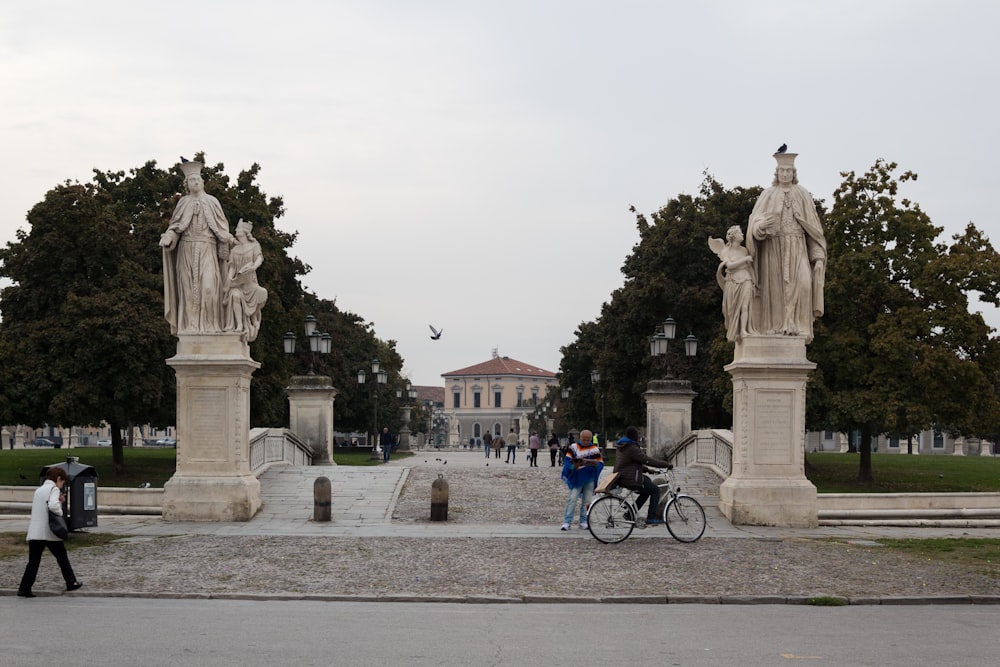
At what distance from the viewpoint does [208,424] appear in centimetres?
2012

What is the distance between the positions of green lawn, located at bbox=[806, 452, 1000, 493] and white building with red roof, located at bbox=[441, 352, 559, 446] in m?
131

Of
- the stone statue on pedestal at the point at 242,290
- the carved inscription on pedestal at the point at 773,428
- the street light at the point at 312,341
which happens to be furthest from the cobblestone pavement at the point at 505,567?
the street light at the point at 312,341

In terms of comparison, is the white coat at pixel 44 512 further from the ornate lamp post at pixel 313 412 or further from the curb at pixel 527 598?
the ornate lamp post at pixel 313 412

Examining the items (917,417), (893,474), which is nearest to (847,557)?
(917,417)

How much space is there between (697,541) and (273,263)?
24091mm

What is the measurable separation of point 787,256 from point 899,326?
41.7 feet

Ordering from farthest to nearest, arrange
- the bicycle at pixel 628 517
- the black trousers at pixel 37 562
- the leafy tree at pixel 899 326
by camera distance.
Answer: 1. the leafy tree at pixel 899 326
2. the bicycle at pixel 628 517
3. the black trousers at pixel 37 562

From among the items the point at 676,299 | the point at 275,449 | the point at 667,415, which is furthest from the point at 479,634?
the point at 676,299

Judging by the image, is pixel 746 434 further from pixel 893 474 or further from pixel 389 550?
pixel 893 474

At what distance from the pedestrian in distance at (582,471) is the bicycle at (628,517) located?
4.03 feet

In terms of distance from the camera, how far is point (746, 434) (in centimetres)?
1980

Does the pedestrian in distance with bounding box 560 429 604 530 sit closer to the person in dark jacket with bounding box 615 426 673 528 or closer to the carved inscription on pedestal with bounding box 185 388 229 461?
the person in dark jacket with bounding box 615 426 673 528

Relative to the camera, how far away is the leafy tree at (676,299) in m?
41.7

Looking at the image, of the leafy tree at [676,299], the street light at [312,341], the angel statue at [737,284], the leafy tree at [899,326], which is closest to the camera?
the angel statue at [737,284]
